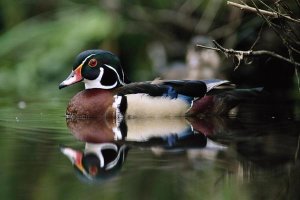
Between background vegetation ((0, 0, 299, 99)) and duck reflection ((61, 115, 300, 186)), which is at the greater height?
background vegetation ((0, 0, 299, 99))

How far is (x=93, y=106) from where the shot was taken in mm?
8188

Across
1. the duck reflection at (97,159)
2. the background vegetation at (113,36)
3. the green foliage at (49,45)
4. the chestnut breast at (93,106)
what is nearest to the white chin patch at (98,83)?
the chestnut breast at (93,106)

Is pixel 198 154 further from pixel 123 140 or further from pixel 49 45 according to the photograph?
pixel 49 45

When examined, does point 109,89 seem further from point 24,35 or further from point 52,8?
point 52,8

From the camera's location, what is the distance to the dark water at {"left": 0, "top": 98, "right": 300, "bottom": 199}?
4328 millimetres

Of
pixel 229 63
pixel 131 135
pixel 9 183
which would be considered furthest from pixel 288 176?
pixel 229 63

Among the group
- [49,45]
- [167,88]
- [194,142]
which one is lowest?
[194,142]

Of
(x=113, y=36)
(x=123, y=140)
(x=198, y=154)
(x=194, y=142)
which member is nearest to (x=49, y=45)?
(x=113, y=36)

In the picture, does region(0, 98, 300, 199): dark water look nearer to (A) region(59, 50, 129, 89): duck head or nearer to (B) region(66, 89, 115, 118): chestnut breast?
(B) region(66, 89, 115, 118): chestnut breast

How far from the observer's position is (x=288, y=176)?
4727mm

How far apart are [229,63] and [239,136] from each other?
636cm

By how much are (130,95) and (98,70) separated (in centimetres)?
60

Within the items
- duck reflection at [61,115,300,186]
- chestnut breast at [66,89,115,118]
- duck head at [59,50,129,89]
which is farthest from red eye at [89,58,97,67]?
duck reflection at [61,115,300,186]

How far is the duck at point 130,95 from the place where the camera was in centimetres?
813
